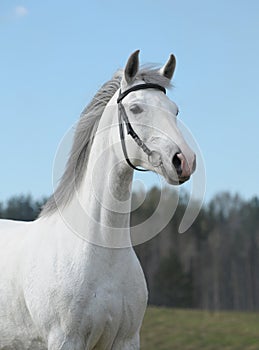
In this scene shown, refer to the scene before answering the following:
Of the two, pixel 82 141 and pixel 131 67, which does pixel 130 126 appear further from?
pixel 82 141

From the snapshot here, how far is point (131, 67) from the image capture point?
12.7 feet

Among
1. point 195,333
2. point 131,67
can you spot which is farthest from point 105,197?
point 195,333

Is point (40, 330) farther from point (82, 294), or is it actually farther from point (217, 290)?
point (217, 290)

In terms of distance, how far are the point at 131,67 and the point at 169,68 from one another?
0.34m

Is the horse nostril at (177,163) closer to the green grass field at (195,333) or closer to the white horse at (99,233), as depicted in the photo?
the white horse at (99,233)

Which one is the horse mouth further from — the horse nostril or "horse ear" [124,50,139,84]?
"horse ear" [124,50,139,84]

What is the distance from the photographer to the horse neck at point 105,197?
156 inches

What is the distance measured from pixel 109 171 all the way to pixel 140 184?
346 mm

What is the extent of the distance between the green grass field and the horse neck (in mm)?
13046

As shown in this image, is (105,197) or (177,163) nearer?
(177,163)

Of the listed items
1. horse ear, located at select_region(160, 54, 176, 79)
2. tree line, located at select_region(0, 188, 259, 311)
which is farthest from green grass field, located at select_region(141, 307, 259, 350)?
tree line, located at select_region(0, 188, 259, 311)

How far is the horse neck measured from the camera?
13.0 ft

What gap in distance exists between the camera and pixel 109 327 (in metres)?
3.83

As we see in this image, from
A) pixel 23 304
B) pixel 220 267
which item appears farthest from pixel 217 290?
A: pixel 23 304
